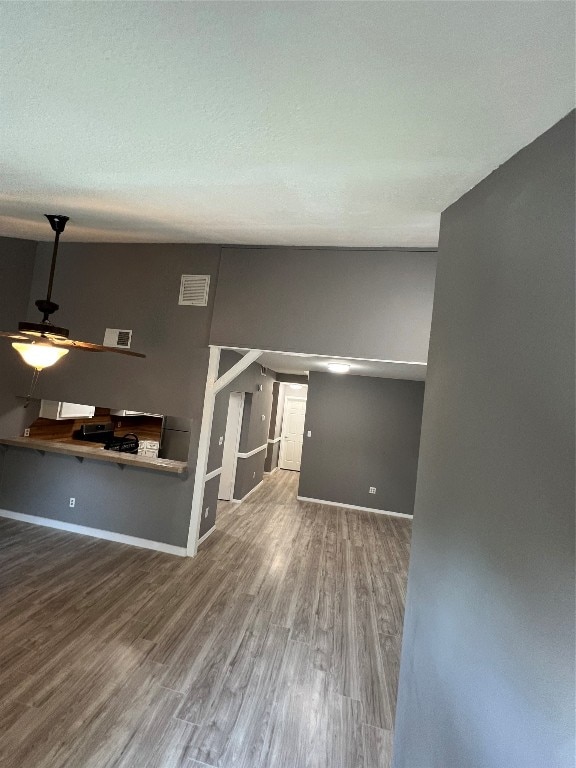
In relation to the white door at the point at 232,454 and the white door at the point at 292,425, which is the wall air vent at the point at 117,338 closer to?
the white door at the point at 232,454

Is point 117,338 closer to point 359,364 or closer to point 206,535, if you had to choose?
point 206,535

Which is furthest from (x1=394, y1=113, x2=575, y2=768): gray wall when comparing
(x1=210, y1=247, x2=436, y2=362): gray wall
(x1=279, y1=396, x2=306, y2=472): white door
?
(x1=279, y1=396, x2=306, y2=472): white door

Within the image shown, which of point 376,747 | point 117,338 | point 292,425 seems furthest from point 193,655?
point 292,425

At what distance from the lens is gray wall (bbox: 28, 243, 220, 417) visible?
3949 millimetres

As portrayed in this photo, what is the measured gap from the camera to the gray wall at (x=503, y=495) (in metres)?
0.88

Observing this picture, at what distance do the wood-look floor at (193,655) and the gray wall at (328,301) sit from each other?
2401 mm

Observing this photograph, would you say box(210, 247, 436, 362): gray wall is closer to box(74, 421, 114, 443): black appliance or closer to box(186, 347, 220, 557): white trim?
box(186, 347, 220, 557): white trim

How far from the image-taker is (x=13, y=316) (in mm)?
4191

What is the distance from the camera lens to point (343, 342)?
3320mm

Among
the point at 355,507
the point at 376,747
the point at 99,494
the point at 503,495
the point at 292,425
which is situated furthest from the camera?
the point at 292,425

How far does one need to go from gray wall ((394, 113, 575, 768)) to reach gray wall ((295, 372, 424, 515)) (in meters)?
5.03

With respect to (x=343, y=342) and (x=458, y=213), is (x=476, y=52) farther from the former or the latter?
(x=343, y=342)

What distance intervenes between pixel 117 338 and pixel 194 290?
3.54 ft

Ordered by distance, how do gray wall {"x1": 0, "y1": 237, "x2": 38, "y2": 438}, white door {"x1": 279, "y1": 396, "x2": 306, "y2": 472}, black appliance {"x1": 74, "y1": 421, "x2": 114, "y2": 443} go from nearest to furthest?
gray wall {"x1": 0, "y1": 237, "x2": 38, "y2": 438}, black appliance {"x1": 74, "y1": 421, "x2": 114, "y2": 443}, white door {"x1": 279, "y1": 396, "x2": 306, "y2": 472}
